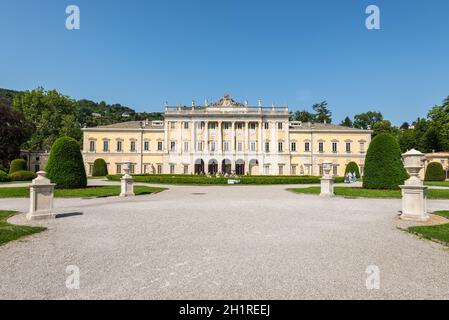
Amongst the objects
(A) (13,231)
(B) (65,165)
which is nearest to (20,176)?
(B) (65,165)

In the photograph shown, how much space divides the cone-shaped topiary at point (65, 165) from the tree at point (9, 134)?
31572 mm

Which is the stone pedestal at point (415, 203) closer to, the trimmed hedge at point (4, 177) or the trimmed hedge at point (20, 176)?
the trimmed hedge at point (4, 177)

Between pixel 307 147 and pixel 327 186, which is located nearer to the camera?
pixel 327 186

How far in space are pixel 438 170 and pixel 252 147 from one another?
95.4 feet

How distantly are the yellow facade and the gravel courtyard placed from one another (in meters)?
44.4

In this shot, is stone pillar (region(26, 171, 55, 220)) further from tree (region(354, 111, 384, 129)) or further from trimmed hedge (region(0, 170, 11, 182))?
tree (region(354, 111, 384, 129))

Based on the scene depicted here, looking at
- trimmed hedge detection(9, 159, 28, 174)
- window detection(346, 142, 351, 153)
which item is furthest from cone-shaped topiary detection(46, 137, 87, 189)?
window detection(346, 142, 351, 153)

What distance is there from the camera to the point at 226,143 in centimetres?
5412

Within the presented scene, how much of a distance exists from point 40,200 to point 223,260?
7.48 meters

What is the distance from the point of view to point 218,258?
16.9 ft

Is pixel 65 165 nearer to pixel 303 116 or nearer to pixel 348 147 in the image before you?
pixel 348 147
